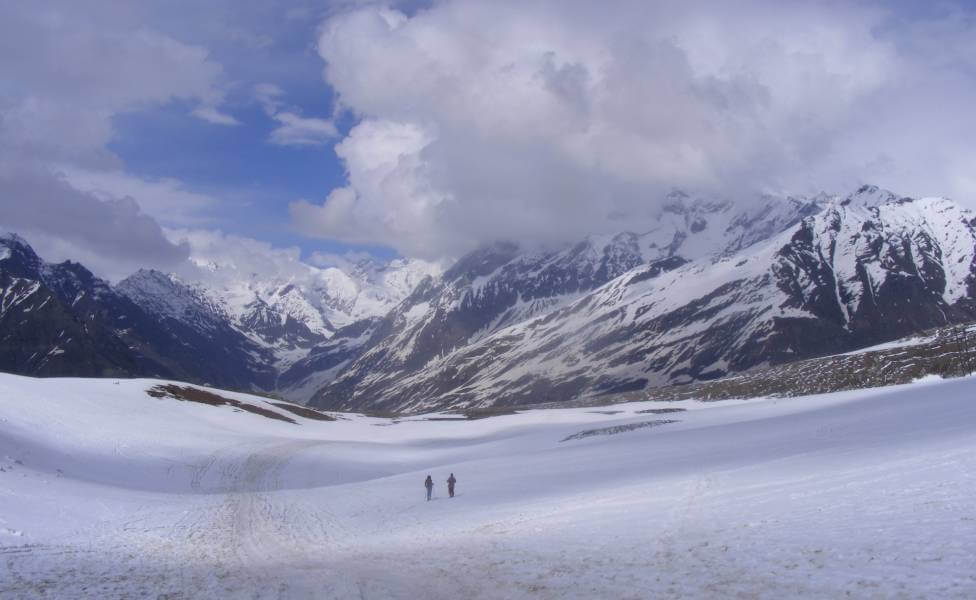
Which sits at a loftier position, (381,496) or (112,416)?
(112,416)

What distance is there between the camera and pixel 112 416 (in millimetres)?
62312

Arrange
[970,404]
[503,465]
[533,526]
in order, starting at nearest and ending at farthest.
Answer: [533,526], [970,404], [503,465]

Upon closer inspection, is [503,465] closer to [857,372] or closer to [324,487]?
[324,487]

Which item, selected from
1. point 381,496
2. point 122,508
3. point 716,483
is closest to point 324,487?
point 381,496

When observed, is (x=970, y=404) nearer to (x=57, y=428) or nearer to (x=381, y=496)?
(x=381, y=496)

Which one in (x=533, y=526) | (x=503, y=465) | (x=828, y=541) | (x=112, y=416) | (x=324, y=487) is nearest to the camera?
(x=828, y=541)

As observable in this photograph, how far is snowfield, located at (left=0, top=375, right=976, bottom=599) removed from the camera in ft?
57.5

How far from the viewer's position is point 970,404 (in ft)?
128

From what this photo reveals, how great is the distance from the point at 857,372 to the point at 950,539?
114 m

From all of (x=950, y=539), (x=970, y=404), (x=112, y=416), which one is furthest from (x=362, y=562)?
(x=112, y=416)

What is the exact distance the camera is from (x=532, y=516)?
2917cm

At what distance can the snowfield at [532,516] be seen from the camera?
17516 mm

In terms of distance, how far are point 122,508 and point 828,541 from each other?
2964 centimetres

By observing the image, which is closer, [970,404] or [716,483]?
[716,483]
